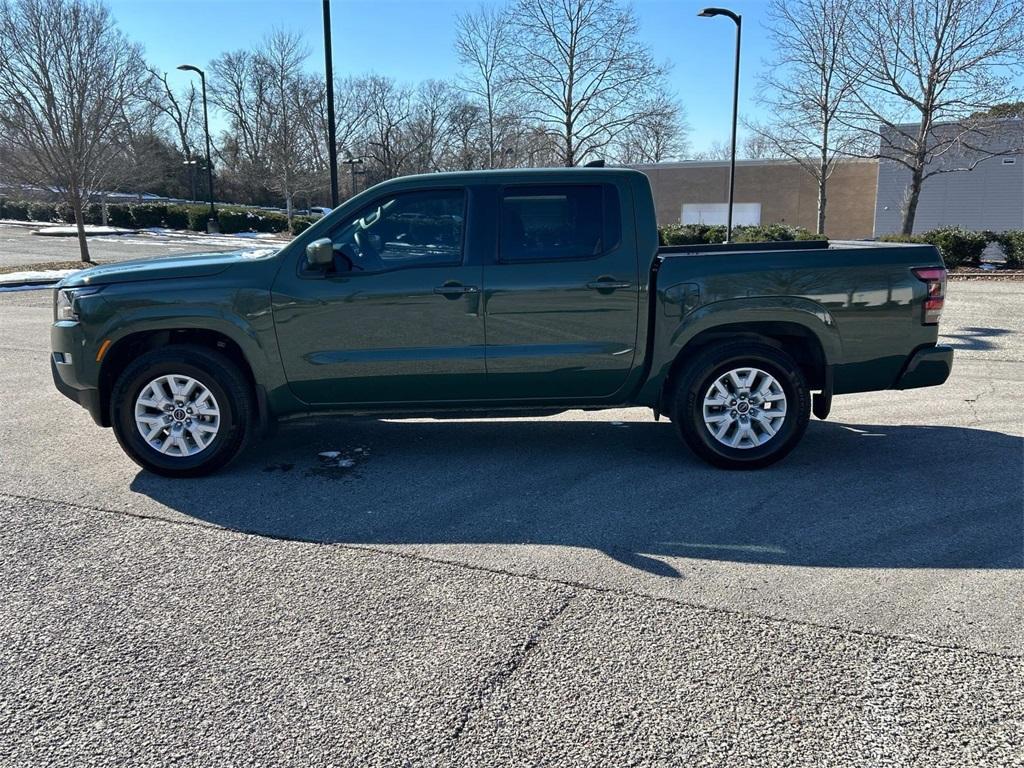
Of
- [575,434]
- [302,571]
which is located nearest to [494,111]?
[575,434]

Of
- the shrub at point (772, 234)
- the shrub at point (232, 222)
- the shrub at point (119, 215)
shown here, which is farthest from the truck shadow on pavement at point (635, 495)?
the shrub at point (119, 215)

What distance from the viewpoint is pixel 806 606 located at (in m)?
3.48

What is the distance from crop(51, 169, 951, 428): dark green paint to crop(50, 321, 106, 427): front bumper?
0.01m

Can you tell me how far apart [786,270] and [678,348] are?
825 mm

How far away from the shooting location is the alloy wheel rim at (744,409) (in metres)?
5.29

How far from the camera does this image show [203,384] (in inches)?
204

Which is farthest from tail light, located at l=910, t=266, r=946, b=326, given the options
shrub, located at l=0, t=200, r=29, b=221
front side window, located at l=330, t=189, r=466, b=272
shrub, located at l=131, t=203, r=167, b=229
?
shrub, located at l=0, t=200, r=29, b=221

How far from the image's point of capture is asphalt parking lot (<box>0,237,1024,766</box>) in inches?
104

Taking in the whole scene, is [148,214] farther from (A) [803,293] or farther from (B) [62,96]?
(A) [803,293]

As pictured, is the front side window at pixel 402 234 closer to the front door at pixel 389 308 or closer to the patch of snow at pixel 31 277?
the front door at pixel 389 308

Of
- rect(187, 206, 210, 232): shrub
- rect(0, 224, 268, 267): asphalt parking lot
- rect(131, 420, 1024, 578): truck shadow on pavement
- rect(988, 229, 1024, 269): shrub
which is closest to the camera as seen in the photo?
rect(131, 420, 1024, 578): truck shadow on pavement

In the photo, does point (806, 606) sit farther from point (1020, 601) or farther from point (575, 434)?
point (575, 434)

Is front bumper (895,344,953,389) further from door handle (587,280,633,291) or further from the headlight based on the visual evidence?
the headlight

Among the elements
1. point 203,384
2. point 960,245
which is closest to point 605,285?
point 203,384
